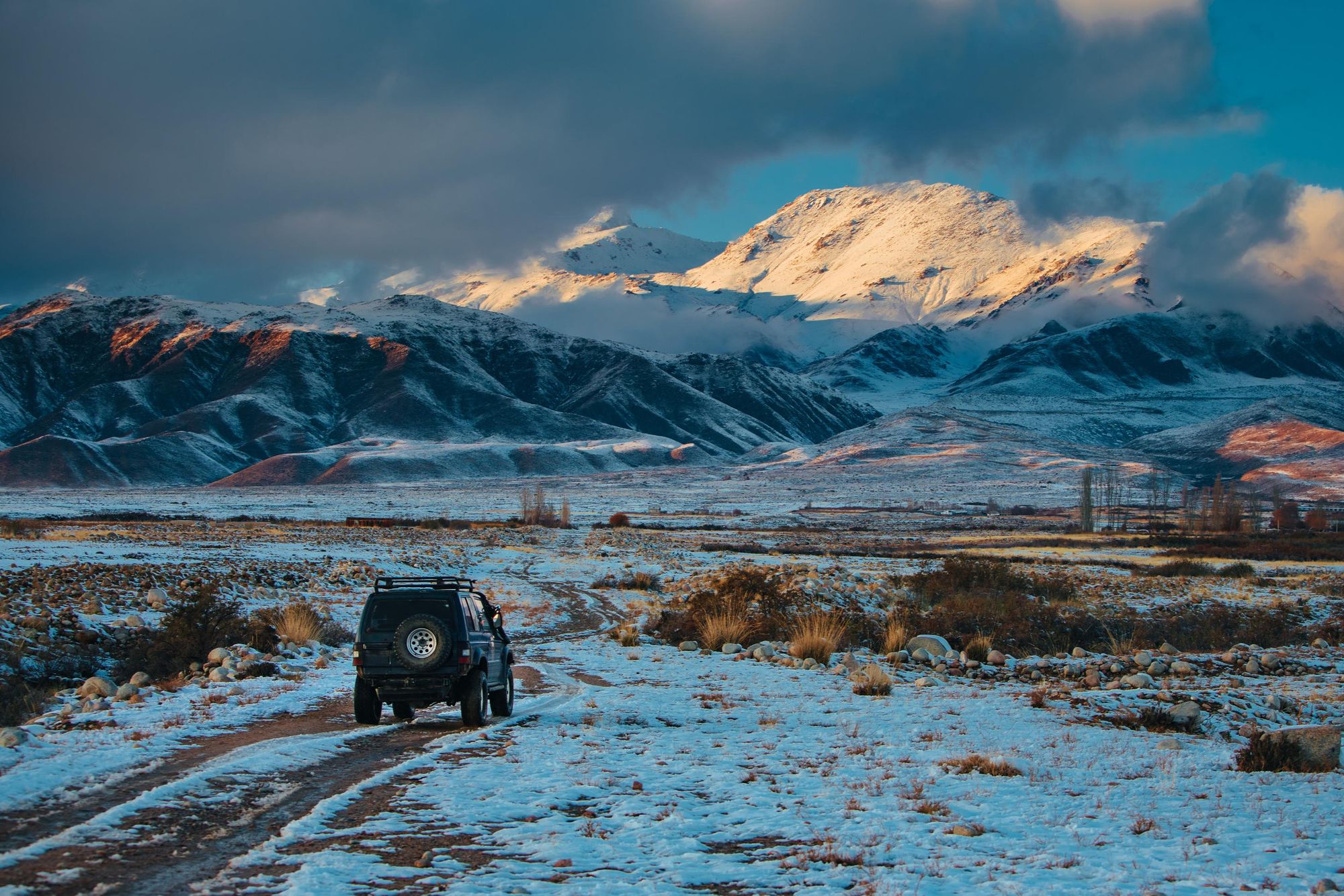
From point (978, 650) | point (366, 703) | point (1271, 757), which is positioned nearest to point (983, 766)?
point (1271, 757)

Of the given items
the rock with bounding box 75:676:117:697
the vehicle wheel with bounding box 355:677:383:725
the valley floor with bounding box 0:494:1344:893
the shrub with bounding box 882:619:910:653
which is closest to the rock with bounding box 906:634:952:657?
the shrub with bounding box 882:619:910:653

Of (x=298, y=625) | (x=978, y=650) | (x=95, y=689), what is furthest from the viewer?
(x=298, y=625)

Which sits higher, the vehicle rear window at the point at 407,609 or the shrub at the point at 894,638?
the vehicle rear window at the point at 407,609

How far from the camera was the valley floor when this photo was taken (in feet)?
25.0

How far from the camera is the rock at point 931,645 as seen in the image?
2100cm

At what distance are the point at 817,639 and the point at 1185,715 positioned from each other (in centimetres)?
818

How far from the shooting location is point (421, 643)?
13250 mm

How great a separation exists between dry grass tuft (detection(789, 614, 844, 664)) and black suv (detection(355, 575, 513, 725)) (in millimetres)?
8259

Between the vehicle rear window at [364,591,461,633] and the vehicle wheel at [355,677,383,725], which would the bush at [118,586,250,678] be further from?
the vehicle rear window at [364,591,461,633]

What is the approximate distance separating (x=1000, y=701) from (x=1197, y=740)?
3.33 metres

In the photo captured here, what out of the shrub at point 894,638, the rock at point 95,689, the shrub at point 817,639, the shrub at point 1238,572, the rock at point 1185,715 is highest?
the rock at point 95,689

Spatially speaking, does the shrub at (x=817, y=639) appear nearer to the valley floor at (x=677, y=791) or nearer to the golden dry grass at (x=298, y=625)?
the valley floor at (x=677, y=791)

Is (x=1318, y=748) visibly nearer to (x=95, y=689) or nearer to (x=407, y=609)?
(x=407, y=609)

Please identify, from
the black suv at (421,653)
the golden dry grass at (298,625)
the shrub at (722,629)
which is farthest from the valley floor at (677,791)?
the shrub at (722,629)
